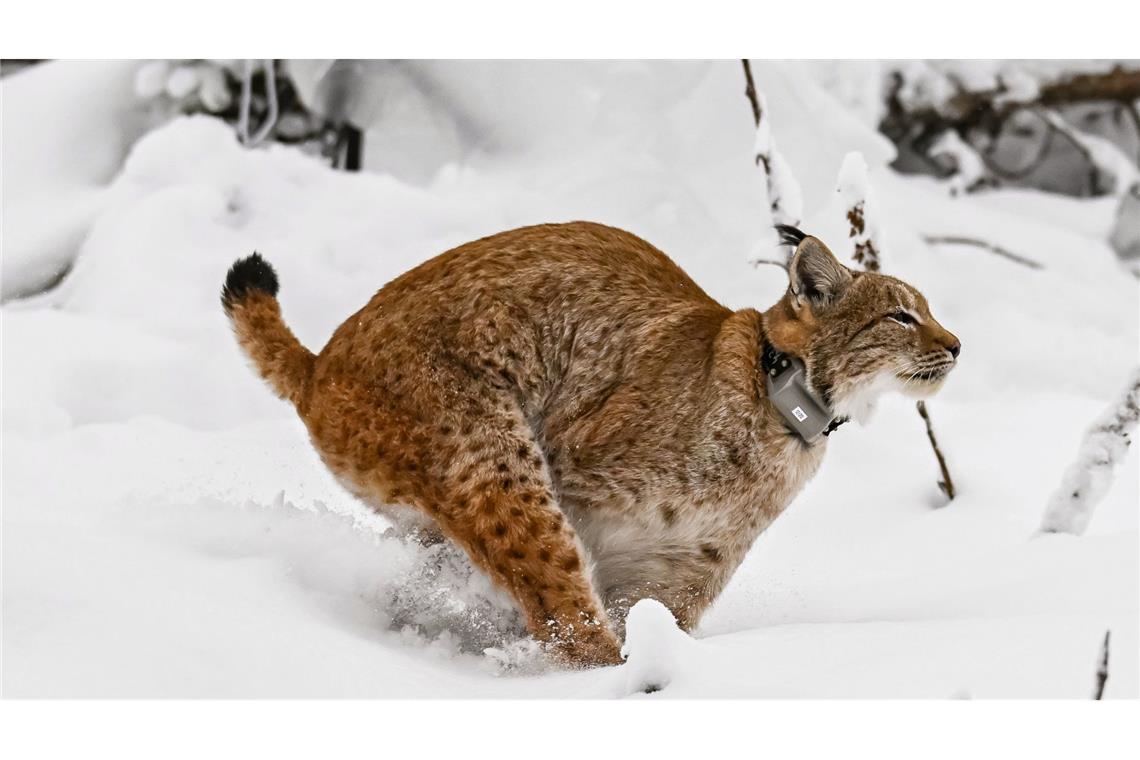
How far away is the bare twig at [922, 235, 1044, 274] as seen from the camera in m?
6.64

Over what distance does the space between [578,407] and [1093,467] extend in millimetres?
1937

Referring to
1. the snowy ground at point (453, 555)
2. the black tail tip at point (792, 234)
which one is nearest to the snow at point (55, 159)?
the snowy ground at point (453, 555)

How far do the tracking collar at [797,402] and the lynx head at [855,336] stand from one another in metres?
0.03

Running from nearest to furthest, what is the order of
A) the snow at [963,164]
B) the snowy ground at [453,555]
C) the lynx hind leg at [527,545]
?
1. the snowy ground at [453,555]
2. the lynx hind leg at [527,545]
3. the snow at [963,164]

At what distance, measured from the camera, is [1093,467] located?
5.04 m

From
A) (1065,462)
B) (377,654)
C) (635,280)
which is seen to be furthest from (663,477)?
(1065,462)

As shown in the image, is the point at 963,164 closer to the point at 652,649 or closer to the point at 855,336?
the point at 855,336

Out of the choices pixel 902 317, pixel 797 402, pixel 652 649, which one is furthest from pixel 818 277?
pixel 652 649

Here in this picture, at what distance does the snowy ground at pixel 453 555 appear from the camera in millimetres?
3896

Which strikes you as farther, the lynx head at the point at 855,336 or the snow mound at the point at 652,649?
the lynx head at the point at 855,336

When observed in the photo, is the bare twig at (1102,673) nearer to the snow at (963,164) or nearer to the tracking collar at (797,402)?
the tracking collar at (797,402)

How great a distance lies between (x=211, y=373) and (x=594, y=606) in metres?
2.47

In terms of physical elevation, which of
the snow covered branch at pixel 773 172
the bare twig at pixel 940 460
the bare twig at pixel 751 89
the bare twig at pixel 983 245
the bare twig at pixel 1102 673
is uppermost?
the bare twig at pixel 751 89

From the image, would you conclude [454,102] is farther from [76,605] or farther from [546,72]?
[76,605]
